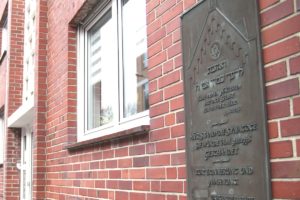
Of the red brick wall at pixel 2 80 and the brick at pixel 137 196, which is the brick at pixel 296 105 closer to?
the brick at pixel 137 196

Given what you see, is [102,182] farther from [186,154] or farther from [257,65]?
[257,65]

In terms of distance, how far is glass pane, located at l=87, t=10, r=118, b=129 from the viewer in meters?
4.76

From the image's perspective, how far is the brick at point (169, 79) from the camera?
312 cm

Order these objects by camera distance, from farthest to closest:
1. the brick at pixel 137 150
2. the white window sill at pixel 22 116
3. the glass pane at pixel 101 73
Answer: the white window sill at pixel 22 116
the glass pane at pixel 101 73
the brick at pixel 137 150

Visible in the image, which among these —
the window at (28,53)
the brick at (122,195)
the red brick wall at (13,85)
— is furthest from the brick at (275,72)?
the red brick wall at (13,85)

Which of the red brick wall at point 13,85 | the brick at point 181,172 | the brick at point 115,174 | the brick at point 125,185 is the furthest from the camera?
the red brick wall at point 13,85

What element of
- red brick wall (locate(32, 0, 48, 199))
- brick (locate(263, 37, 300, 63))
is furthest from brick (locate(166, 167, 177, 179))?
red brick wall (locate(32, 0, 48, 199))

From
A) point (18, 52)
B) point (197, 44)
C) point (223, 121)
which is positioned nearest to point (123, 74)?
point (197, 44)

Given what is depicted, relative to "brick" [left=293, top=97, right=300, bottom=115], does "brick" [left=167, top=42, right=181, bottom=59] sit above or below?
above

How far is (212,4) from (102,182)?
7.11 ft

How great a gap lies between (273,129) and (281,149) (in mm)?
102

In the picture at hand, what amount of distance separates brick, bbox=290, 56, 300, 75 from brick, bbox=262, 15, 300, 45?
12 centimetres

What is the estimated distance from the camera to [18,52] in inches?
371

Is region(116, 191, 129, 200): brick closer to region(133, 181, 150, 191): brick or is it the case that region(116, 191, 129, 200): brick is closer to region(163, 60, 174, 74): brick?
region(133, 181, 150, 191): brick
